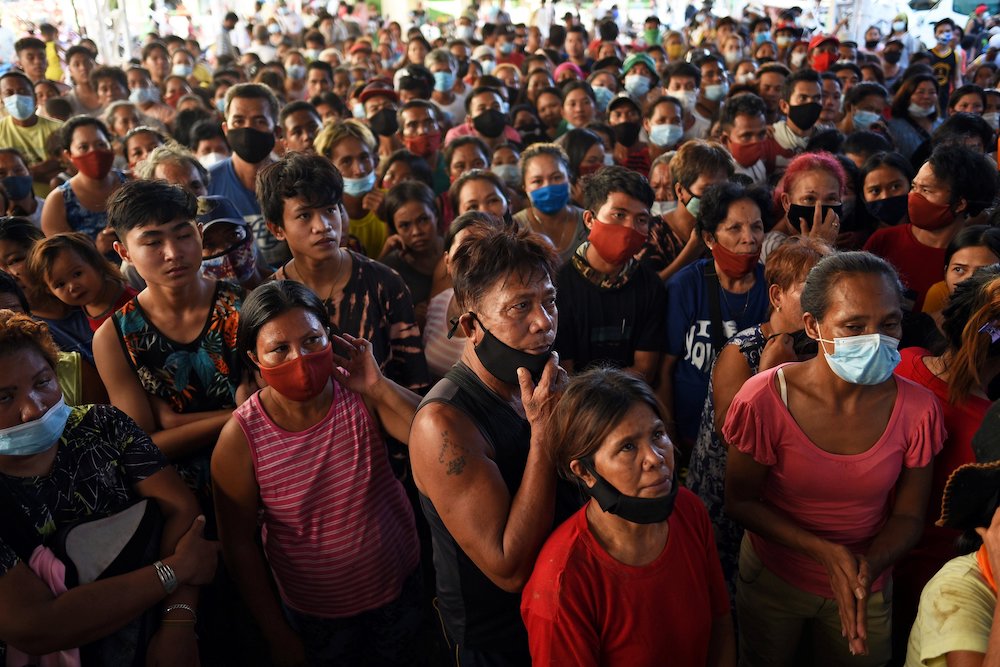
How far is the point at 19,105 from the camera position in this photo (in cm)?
656

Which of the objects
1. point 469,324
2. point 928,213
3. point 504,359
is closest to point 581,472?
point 504,359

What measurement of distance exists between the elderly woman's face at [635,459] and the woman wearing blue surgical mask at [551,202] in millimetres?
2520

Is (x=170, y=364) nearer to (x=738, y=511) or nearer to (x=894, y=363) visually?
(x=738, y=511)

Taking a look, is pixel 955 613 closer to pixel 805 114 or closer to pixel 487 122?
pixel 805 114

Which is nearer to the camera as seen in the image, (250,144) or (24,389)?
(24,389)

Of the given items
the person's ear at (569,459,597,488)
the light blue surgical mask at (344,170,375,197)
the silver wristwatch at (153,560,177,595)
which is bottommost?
the silver wristwatch at (153,560,177,595)

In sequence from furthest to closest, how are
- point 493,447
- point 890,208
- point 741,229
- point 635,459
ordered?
1. point 890,208
2. point 741,229
3. point 493,447
4. point 635,459

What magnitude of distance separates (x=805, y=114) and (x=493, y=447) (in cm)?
516

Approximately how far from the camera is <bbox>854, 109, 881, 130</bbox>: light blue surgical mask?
659 centimetres

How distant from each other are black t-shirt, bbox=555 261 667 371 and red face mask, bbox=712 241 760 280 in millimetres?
290

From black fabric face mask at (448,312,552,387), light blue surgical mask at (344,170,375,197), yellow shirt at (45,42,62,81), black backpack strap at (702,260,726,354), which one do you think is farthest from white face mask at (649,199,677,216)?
yellow shirt at (45,42,62,81)

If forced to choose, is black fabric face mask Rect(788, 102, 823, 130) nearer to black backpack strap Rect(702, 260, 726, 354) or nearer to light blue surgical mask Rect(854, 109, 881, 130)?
light blue surgical mask Rect(854, 109, 881, 130)

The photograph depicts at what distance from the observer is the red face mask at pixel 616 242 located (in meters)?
3.31

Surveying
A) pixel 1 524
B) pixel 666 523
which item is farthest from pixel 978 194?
pixel 1 524
